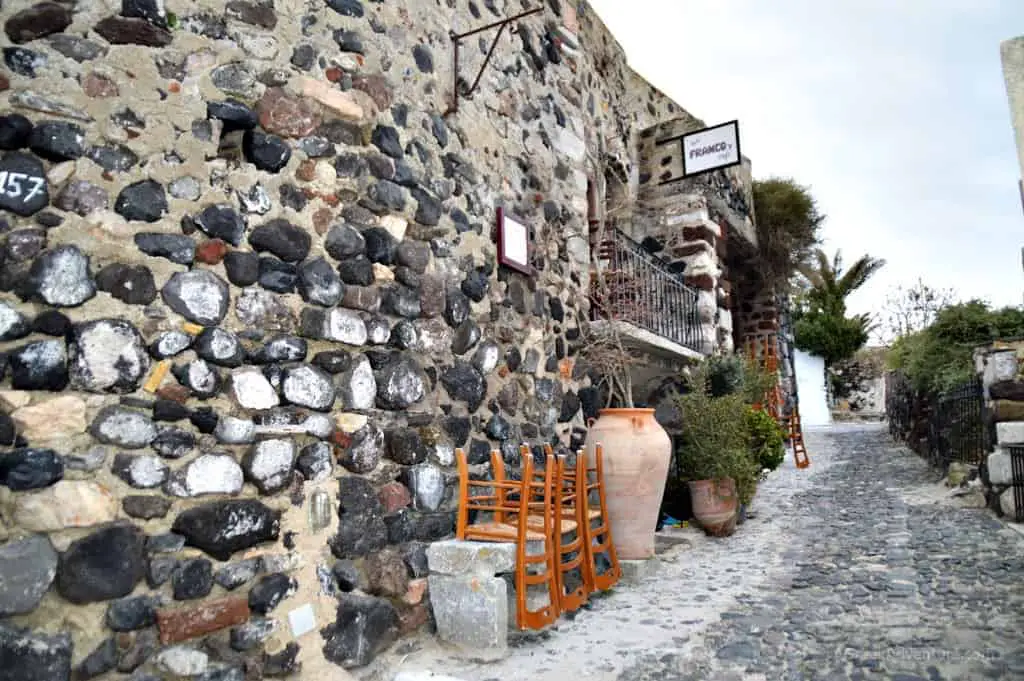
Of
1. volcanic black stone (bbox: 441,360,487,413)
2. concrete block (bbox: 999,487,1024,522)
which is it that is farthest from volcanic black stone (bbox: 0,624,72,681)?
concrete block (bbox: 999,487,1024,522)

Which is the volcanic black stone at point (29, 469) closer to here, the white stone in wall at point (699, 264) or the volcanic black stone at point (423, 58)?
the volcanic black stone at point (423, 58)

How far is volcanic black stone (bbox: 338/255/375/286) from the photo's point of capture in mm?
3080

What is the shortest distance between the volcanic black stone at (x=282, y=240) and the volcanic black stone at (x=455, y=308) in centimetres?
82

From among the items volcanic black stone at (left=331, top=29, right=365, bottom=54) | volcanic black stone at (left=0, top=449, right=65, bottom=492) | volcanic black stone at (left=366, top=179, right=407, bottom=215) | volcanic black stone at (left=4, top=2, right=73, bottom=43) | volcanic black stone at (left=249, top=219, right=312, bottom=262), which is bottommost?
volcanic black stone at (left=0, top=449, right=65, bottom=492)

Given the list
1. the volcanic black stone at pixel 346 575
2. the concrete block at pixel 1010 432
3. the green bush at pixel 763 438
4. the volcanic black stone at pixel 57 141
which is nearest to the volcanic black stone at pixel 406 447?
the volcanic black stone at pixel 346 575

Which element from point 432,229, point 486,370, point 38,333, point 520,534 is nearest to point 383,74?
point 432,229

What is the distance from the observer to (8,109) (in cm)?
233

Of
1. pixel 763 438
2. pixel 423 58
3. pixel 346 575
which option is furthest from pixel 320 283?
pixel 763 438

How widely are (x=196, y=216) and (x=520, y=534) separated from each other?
6.04 feet

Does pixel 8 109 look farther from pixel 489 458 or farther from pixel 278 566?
pixel 489 458

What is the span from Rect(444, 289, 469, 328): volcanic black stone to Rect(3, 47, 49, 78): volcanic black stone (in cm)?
183

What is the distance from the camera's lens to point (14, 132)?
2.32m

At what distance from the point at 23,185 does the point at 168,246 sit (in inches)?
17.8

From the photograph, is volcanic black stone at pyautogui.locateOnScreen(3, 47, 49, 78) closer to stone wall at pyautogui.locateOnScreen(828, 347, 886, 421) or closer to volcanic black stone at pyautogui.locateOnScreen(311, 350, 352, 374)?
volcanic black stone at pyautogui.locateOnScreen(311, 350, 352, 374)
